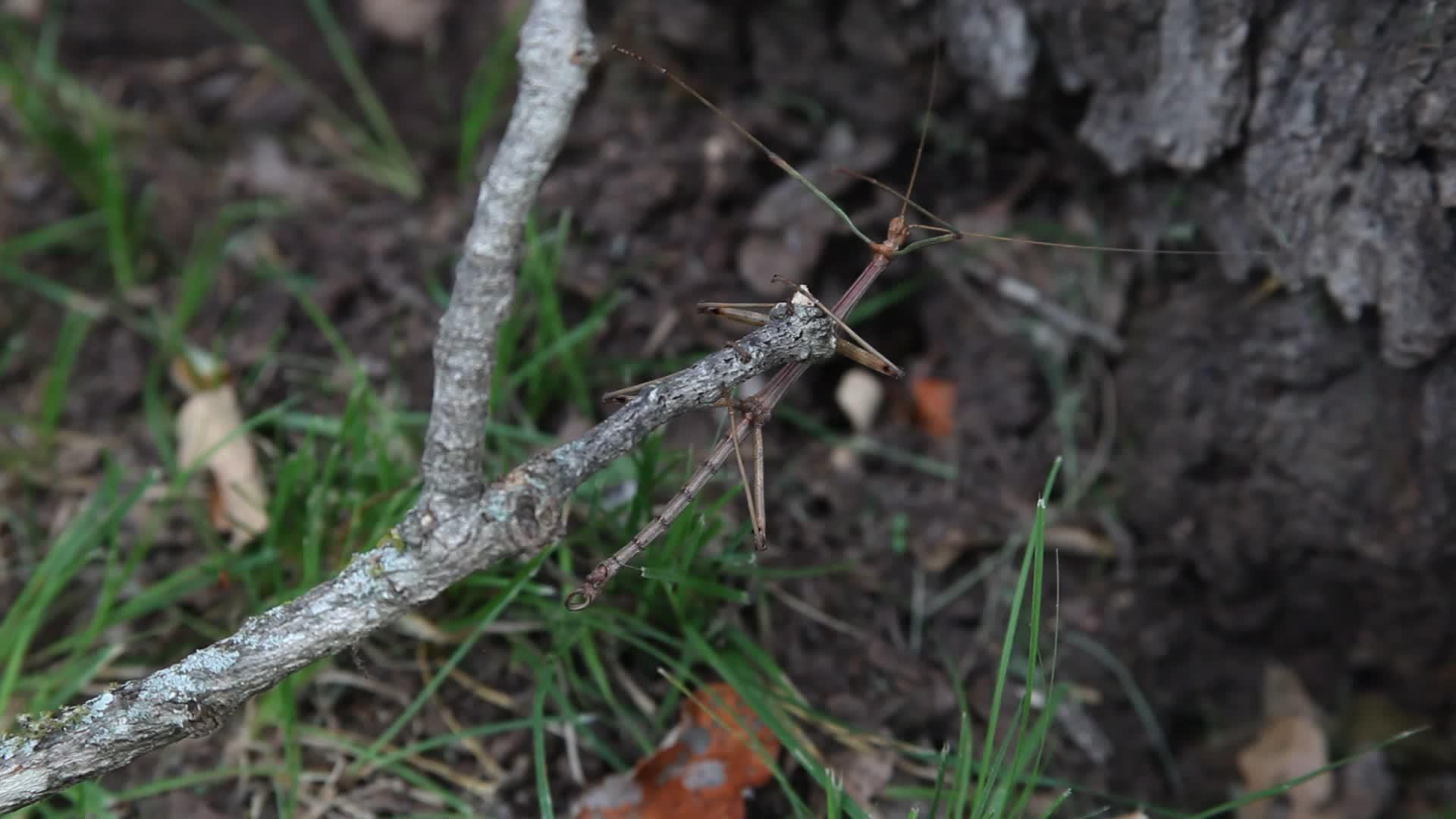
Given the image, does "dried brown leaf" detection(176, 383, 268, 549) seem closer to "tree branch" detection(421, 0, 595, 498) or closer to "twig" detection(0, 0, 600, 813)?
"twig" detection(0, 0, 600, 813)

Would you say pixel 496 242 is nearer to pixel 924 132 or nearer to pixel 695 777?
pixel 924 132

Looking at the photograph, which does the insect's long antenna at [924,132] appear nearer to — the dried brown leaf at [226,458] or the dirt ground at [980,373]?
the dirt ground at [980,373]

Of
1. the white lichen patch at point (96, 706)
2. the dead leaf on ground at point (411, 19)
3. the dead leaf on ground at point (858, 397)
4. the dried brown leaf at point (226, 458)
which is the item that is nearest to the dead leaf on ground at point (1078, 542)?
the dead leaf on ground at point (858, 397)

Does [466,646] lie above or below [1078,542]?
above

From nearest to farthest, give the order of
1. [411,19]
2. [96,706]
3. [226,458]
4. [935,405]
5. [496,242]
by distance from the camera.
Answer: [496,242], [96,706], [226,458], [935,405], [411,19]

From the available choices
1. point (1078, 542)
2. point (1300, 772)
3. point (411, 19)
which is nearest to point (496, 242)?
point (1078, 542)

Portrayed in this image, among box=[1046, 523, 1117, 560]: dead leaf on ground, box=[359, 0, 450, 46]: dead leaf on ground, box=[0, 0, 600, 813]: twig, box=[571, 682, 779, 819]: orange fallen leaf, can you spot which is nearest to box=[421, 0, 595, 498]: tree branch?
box=[0, 0, 600, 813]: twig

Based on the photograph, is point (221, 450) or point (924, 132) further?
point (221, 450)
